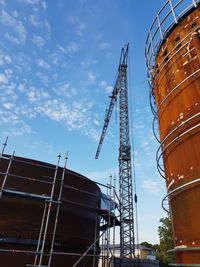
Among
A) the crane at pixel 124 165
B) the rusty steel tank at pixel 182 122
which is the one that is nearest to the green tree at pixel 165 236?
the crane at pixel 124 165

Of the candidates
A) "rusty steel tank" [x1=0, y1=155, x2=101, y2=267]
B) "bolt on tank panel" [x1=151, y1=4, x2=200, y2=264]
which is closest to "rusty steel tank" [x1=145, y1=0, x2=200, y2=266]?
"bolt on tank panel" [x1=151, y1=4, x2=200, y2=264]

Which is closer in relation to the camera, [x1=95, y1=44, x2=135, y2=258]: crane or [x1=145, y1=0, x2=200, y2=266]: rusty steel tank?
[x1=145, y1=0, x2=200, y2=266]: rusty steel tank

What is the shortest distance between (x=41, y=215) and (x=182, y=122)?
284 inches

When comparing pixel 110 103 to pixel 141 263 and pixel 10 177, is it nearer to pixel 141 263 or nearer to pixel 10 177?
pixel 141 263

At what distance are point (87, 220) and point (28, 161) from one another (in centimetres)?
421

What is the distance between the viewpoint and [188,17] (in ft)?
Answer: 25.5

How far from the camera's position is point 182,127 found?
6.56 metres

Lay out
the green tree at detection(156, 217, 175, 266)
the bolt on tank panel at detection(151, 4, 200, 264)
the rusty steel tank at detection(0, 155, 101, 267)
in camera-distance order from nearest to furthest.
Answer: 1. the bolt on tank panel at detection(151, 4, 200, 264)
2. the rusty steel tank at detection(0, 155, 101, 267)
3. the green tree at detection(156, 217, 175, 266)

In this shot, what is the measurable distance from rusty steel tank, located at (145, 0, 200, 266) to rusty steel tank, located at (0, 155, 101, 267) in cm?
511

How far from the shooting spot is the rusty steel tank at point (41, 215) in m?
9.30

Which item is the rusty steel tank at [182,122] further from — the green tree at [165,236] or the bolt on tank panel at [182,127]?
the green tree at [165,236]

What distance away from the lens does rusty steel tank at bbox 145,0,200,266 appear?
18.8 feet

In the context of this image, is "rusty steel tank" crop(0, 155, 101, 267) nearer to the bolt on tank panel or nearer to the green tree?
the bolt on tank panel

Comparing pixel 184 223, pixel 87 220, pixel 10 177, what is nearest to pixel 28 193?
pixel 10 177
